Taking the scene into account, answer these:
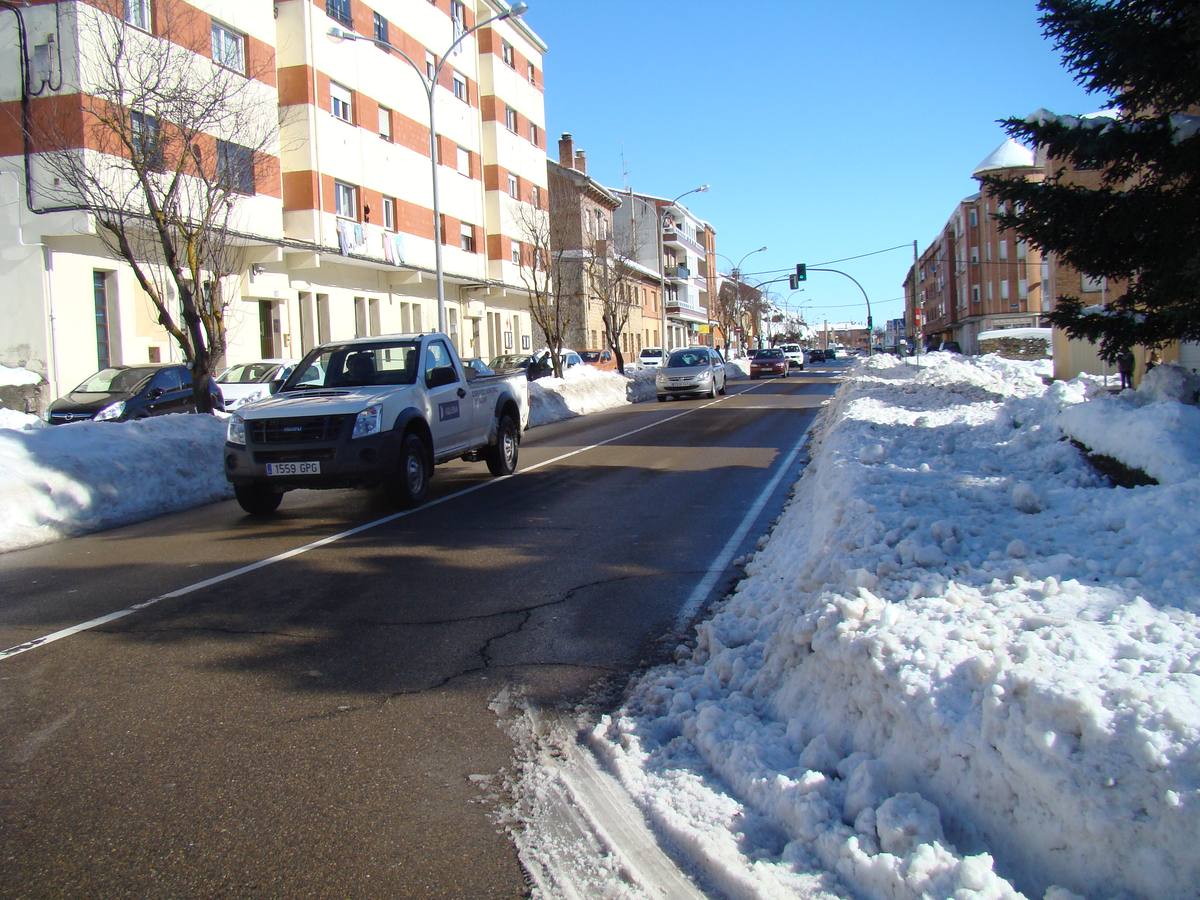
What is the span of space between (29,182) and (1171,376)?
20643 mm

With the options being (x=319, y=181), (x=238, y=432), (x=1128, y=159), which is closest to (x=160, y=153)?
(x=238, y=432)

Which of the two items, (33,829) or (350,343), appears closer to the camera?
(33,829)

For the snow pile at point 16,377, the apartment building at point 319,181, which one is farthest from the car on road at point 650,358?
the snow pile at point 16,377

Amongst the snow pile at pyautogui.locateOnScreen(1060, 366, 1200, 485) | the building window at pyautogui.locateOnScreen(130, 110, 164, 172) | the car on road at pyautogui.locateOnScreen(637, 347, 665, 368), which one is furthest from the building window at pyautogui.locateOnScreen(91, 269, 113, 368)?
the car on road at pyautogui.locateOnScreen(637, 347, 665, 368)

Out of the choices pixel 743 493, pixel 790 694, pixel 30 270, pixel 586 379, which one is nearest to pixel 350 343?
pixel 743 493

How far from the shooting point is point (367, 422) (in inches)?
382

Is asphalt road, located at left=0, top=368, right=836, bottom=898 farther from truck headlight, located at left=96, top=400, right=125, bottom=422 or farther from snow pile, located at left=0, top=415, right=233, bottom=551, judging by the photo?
truck headlight, located at left=96, top=400, right=125, bottom=422

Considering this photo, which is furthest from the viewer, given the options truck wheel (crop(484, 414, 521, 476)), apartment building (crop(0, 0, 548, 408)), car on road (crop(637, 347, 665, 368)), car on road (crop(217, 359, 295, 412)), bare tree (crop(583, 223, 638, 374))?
car on road (crop(637, 347, 665, 368))

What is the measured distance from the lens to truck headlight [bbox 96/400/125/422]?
1711 centimetres

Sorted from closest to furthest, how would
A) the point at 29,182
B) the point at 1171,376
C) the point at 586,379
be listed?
the point at 1171,376
the point at 29,182
the point at 586,379

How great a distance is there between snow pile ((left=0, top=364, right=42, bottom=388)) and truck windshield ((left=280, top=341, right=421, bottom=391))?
1145cm

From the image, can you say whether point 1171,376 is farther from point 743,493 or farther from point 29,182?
point 29,182

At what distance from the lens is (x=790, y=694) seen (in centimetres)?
422

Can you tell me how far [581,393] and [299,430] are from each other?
65.2 ft
